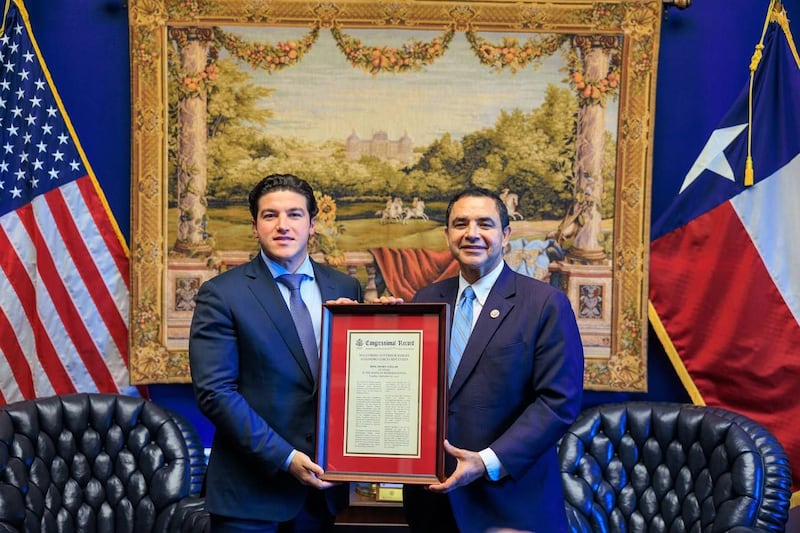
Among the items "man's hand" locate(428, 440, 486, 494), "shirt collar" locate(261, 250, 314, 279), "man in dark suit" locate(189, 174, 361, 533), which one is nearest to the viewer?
"man's hand" locate(428, 440, 486, 494)

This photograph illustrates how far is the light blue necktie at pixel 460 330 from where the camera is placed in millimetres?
3109

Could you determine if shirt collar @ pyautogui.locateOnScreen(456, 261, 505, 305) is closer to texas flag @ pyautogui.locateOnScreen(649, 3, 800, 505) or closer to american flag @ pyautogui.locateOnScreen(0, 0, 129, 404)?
texas flag @ pyautogui.locateOnScreen(649, 3, 800, 505)

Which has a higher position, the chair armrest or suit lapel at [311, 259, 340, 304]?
suit lapel at [311, 259, 340, 304]

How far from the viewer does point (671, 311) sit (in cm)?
486

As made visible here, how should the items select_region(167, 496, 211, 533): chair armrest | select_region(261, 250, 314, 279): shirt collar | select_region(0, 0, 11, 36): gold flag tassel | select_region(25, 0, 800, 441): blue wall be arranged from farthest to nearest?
select_region(25, 0, 800, 441): blue wall, select_region(0, 0, 11, 36): gold flag tassel, select_region(167, 496, 211, 533): chair armrest, select_region(261, 250, 314, 279): shirt collar

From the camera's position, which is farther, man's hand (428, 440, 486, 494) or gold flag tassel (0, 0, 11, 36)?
gold flag tassel (0, 0, 11, 36)

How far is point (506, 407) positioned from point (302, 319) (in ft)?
2.63

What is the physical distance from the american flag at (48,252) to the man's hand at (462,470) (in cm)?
270

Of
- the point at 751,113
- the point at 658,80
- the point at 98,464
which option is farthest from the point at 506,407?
the point at 658,80

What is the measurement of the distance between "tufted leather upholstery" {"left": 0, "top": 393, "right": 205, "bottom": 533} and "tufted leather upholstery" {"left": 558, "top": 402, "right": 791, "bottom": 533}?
1985 mm

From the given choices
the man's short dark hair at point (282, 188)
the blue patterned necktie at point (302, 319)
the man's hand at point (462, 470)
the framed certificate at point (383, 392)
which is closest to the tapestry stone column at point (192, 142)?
the man's short dark hair at point (282, 188)

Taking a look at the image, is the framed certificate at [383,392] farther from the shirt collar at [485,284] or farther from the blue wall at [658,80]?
the blue wall at [658,80]

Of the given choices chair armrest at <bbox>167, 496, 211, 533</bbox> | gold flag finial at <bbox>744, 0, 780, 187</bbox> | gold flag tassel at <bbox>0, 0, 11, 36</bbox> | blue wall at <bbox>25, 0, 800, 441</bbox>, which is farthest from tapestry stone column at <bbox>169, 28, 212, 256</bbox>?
gold flag finial at <bbox>744, 0, 780, 187</bbox>

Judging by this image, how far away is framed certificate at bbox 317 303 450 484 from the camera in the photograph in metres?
2.95
